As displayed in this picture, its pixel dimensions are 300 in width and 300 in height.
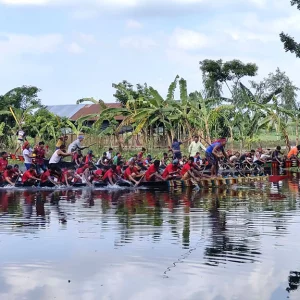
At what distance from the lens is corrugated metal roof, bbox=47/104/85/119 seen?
188 ft

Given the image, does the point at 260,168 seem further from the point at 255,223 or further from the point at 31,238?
the point at 31,238

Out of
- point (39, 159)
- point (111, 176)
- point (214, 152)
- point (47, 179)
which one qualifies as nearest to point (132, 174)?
point (111, 176)

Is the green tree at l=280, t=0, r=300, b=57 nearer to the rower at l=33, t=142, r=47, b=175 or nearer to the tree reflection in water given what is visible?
the rower at l=33, t=142, r=47, b=175

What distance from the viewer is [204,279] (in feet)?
28.7

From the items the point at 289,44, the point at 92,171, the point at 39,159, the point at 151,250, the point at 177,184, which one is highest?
the point at 289,44

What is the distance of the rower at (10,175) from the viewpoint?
22.9m

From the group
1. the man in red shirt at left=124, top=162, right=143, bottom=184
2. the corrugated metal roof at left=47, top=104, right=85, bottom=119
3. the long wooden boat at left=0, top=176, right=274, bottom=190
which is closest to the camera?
the long wooden boat at left=0, top=176, right=274, bottom=190

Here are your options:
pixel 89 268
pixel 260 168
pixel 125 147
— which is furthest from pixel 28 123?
pixel 89 268

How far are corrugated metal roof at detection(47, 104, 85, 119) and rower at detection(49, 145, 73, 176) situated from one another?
33.9m

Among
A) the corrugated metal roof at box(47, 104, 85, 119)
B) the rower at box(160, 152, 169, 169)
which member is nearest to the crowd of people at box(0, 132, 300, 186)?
the rower at box(160, 152, 169, 169)

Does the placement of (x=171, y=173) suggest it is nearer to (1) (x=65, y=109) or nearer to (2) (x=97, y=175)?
(2) (x=97, y=175)

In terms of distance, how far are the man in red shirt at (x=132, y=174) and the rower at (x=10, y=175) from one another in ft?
11.6

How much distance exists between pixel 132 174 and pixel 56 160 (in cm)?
234

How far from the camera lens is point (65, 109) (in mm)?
59469
